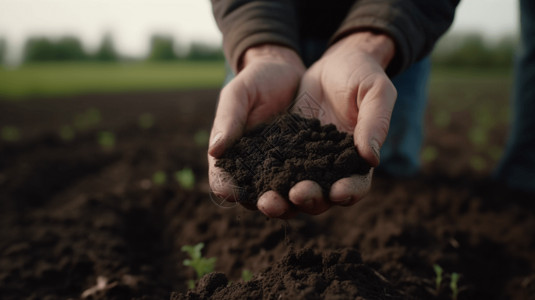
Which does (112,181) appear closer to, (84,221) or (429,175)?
(84,221)

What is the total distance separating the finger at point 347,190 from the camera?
176 cm

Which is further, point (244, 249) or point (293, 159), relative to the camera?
point (244, 249)

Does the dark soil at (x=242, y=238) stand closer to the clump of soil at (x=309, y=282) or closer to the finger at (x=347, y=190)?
the clump of soil at (x=309, y=282)

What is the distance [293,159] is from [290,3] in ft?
5.39

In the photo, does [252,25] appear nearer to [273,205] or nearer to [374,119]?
[374,119]

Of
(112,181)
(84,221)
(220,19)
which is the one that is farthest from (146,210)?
(220,19)

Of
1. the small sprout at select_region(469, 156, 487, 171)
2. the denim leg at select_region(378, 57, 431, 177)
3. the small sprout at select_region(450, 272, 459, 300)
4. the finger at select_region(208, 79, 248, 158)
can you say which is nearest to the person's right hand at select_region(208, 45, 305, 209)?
the finger at select_region(208, 79, 248, 158)

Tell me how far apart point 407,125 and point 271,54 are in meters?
2.26

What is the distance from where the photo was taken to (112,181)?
178 inches

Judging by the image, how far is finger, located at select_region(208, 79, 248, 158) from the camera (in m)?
2.06

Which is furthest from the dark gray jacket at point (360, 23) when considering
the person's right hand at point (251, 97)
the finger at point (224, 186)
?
the finger at point (224, 186)

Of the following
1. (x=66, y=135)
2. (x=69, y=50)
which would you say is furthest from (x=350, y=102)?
(x=69, y=50)

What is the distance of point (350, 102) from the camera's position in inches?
89.7

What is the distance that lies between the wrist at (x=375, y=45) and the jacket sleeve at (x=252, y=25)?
17.5 inches
